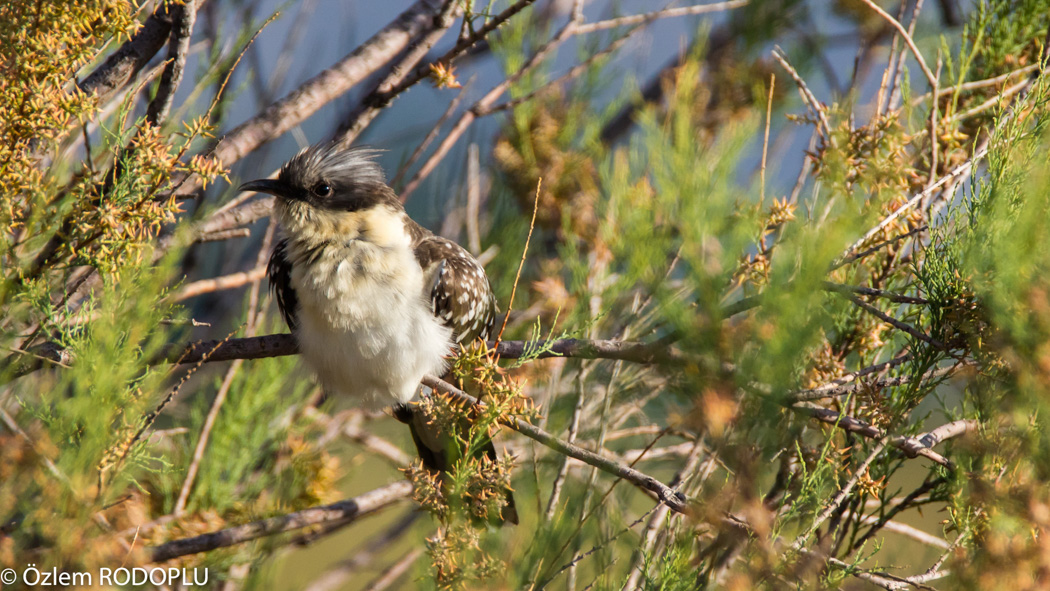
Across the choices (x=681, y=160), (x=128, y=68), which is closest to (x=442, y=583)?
(x=681, y=160)

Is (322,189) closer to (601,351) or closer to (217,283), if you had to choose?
(217,283)

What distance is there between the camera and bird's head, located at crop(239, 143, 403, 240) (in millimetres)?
3301

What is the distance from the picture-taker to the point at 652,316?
321cm

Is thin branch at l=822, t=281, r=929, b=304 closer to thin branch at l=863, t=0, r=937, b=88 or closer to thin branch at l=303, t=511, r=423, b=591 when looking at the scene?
thin branch at l=863, t=0, r=937, b=88

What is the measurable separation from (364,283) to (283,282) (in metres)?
0.46

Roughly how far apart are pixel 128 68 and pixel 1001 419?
8.71ft

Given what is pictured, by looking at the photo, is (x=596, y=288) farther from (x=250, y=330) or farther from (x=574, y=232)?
(x=250, y=330)

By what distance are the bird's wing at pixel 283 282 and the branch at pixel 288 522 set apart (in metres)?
0.74

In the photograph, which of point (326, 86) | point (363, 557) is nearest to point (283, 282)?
point (326, 86)

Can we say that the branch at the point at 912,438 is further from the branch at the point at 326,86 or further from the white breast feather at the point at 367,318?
the branch at the point at 326,86

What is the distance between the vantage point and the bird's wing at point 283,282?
3.29 m

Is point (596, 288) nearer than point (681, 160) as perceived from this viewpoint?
No

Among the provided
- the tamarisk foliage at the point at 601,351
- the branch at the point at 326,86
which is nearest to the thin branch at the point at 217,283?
the tamarisk foliage at the point at 601,351

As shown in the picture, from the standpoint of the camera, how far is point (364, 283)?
309cm
